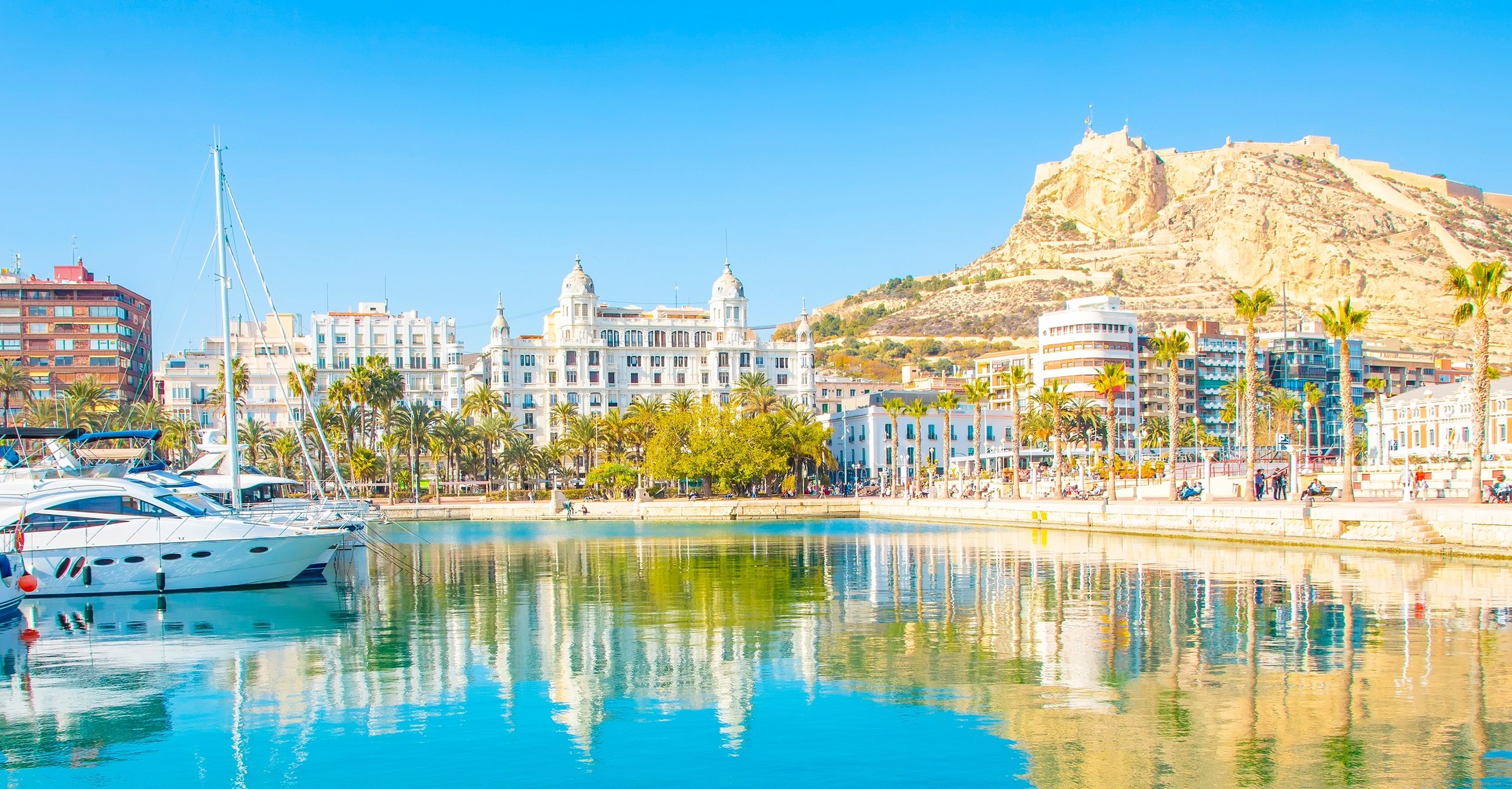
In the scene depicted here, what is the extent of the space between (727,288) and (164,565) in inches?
4174

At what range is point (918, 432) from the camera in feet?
367

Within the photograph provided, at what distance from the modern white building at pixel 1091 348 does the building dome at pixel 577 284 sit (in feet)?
190

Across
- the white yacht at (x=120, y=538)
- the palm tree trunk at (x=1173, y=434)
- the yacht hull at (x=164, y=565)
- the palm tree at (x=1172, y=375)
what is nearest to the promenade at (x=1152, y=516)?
the palm tree trunk at (x=1173, y=434)

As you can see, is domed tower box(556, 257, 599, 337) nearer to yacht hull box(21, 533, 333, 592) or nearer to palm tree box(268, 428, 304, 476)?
palm tree box(268, 428, 304, 476)

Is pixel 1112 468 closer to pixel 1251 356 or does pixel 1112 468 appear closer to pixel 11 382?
pixel 1251 356

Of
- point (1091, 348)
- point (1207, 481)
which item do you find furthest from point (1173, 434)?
point (1091, 348)

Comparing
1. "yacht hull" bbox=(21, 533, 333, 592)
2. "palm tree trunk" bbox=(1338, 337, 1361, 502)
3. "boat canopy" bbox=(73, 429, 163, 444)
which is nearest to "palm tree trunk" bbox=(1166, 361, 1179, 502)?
"palm tree trunk" bbox=(1338, 337, 1361, 502)

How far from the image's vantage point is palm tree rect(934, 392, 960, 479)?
118312 millimetres

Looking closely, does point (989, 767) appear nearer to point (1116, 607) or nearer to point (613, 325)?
point (1116, 607)

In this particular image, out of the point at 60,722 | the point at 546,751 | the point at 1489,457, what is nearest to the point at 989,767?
the point at 546,751

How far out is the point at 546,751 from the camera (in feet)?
58.9

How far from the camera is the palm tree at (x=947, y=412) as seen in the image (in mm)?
118312

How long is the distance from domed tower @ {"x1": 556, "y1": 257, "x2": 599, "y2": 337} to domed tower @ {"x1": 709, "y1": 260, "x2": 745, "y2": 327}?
13987 mm

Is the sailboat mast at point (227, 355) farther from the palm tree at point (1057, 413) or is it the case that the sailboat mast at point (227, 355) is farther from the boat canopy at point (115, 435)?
the palm tree at point (1057, 413)
